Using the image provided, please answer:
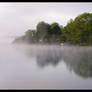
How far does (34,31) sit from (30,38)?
0.12 meters

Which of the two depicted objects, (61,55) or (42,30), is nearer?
(42,30)

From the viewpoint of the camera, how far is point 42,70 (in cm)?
167

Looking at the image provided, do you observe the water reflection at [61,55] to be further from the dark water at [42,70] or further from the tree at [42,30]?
the tree at [42,30]

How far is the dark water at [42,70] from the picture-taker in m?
1.22

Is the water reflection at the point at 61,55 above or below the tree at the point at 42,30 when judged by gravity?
below

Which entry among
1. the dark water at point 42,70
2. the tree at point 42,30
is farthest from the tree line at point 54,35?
the dark water at point 42,70

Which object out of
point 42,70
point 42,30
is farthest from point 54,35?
point 42,70

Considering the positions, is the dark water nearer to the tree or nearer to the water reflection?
the water reflection

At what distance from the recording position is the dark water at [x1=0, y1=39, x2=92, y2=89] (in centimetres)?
122

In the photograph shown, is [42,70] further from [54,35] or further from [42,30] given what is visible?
[54,35]

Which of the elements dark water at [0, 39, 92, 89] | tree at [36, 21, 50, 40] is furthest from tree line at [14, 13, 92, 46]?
dark water at [0, 39, 92, 89]

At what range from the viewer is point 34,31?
6.80 ft

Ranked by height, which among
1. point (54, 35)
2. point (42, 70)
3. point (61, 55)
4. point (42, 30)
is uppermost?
point (42, 30)

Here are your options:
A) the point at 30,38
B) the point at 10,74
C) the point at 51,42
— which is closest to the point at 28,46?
the point at 30,38
